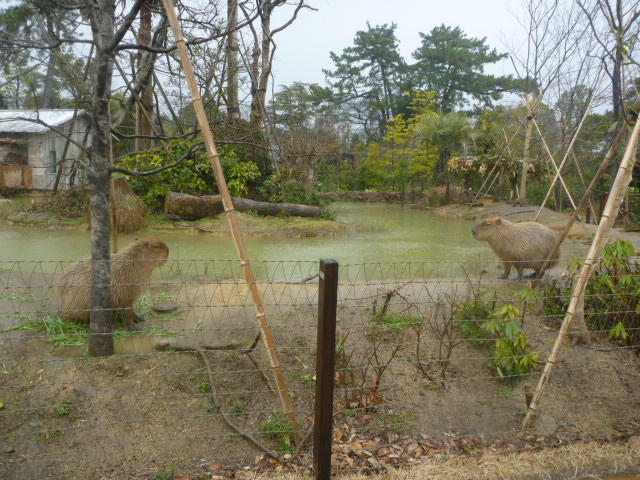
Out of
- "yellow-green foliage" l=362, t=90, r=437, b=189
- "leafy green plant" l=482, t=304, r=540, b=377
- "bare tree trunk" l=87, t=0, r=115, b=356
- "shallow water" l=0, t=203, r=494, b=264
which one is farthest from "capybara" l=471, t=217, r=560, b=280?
"yellow-green foliage" l=362, t=90, r=437, b=189

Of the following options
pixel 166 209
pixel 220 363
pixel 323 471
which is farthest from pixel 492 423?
pixel 166 209

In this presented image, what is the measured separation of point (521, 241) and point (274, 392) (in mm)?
3657

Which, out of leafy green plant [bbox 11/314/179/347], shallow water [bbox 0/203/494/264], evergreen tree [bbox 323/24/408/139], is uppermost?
evergreen tree [bbox 323/24/408/139]

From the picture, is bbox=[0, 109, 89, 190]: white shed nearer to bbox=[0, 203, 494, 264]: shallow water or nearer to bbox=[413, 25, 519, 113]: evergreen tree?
bbox=[0, 203, 494, 264]: shallow water

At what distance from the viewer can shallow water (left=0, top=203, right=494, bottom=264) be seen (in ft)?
25.7

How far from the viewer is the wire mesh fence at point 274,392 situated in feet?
9.25

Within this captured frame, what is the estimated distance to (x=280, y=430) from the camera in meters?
3.00

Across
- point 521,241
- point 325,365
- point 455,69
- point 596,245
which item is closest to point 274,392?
point 325,365

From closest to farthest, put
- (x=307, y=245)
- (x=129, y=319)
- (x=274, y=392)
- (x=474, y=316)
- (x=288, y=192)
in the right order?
(x=274, y=392), (x=129, y=319), (x=474, y=316), (x=307, y=245), (x=288, y=192)

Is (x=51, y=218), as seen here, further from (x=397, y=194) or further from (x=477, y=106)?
(x=477, y=106)

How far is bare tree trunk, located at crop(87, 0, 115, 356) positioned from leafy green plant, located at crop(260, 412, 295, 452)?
4.21 feet

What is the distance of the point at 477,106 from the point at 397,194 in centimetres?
1042

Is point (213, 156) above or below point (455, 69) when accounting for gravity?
below

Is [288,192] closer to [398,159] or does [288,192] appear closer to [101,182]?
[398,159]
